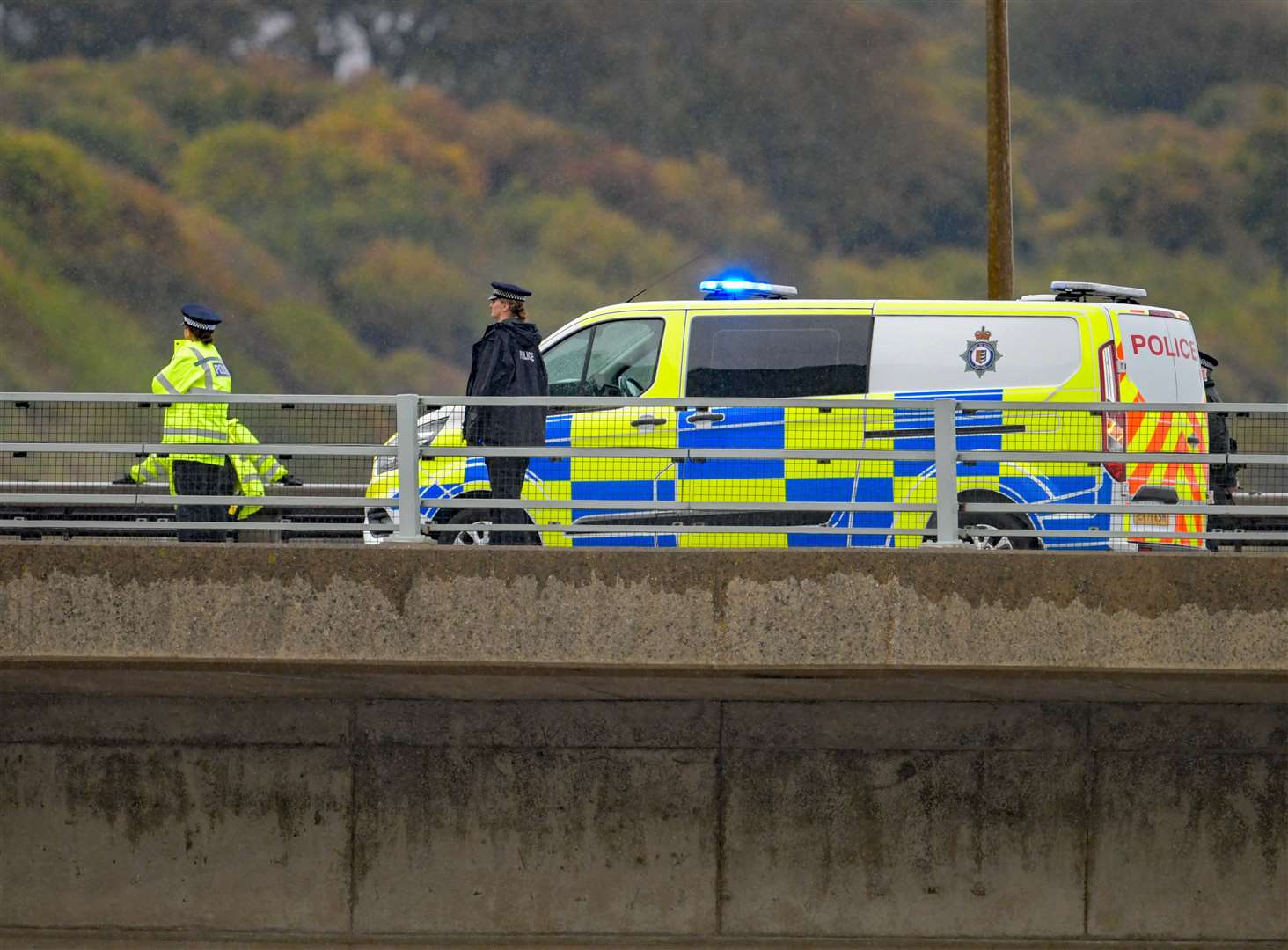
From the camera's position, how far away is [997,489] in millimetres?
9648

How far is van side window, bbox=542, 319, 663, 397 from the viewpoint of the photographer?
1056cm

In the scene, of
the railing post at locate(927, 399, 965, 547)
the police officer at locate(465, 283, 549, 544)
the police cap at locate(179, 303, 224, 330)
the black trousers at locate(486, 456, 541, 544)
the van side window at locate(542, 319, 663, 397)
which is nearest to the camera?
the railing post at locate(927, 399, 965, 547)

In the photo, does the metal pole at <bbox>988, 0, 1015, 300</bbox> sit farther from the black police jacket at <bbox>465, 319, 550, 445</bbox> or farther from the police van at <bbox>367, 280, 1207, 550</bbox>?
the black police jacket at <bbox>465, 319, 550, 445</bbox>

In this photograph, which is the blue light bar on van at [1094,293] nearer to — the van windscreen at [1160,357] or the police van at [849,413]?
the police van at [849,413]

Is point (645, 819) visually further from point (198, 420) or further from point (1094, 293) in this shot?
point (1094, 293)

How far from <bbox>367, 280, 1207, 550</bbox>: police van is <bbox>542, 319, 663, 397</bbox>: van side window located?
0.4 inches

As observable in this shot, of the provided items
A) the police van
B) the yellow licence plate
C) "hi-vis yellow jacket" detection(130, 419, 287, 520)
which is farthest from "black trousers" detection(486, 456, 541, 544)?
the yellow licence plate

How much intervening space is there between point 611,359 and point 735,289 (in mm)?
912

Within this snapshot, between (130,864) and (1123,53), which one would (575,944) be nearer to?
(130,864)

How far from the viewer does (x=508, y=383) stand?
362 inches

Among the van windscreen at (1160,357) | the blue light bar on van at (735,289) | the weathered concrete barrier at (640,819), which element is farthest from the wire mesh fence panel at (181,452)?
the van windscreen at (1160,357)

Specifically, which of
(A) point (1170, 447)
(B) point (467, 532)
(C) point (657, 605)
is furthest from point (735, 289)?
(C) point (657, 605)

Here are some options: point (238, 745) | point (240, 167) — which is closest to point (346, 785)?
point (238, 745)

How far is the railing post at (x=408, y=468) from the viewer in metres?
7.71
